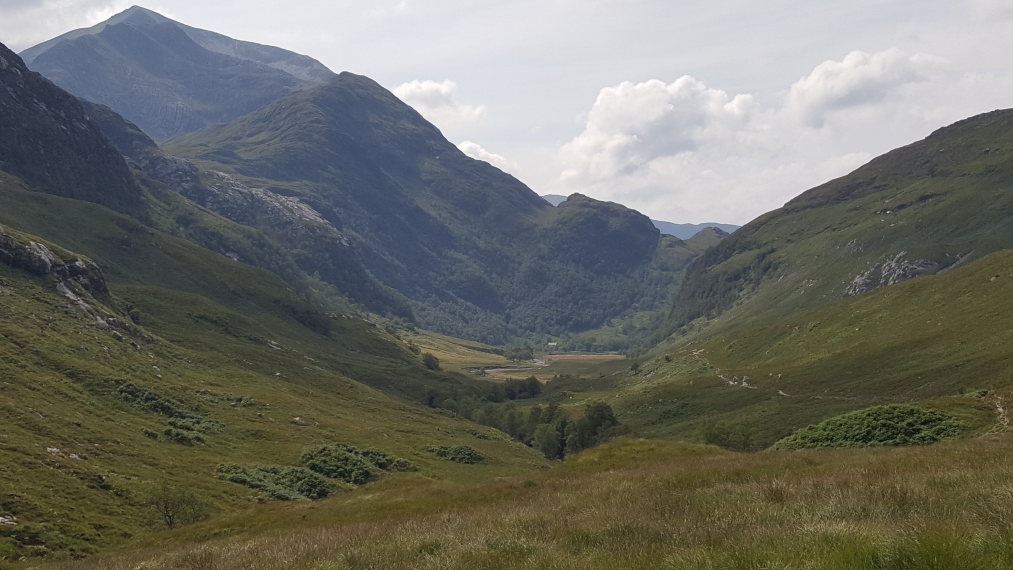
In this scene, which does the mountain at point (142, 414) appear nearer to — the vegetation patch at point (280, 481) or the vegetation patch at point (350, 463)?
the vegetation patch at point (280, 481)

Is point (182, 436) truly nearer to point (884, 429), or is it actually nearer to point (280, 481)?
point (280, 481)

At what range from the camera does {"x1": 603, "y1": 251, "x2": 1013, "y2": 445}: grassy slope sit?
289 ft

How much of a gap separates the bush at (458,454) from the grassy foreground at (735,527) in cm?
8233

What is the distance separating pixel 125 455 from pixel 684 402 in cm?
10365

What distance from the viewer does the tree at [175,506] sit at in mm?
49625

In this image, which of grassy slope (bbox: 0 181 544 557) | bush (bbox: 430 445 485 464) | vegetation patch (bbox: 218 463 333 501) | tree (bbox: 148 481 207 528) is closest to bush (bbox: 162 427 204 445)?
grassy slope (bbox: 0 181 544 557)

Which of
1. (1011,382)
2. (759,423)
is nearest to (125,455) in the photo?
(759,423)

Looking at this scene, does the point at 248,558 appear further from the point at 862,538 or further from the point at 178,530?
the point at 178,530

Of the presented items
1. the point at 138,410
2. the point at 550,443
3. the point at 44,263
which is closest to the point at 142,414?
the point at 138,410

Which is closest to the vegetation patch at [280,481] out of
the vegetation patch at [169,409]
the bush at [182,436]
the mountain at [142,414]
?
the mountain at [142,414]

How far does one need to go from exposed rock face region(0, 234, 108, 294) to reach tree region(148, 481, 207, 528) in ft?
269

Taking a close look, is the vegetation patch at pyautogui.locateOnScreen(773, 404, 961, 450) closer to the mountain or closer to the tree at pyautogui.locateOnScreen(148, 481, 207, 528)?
the tree at pyautogui.locateOnScreen(148, 481, 207, 528)

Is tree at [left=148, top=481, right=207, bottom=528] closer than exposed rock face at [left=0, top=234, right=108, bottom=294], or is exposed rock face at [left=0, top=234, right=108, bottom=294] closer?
tree at [left=148, top=481, right=207, bottom=528]

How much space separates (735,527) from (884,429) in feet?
127
